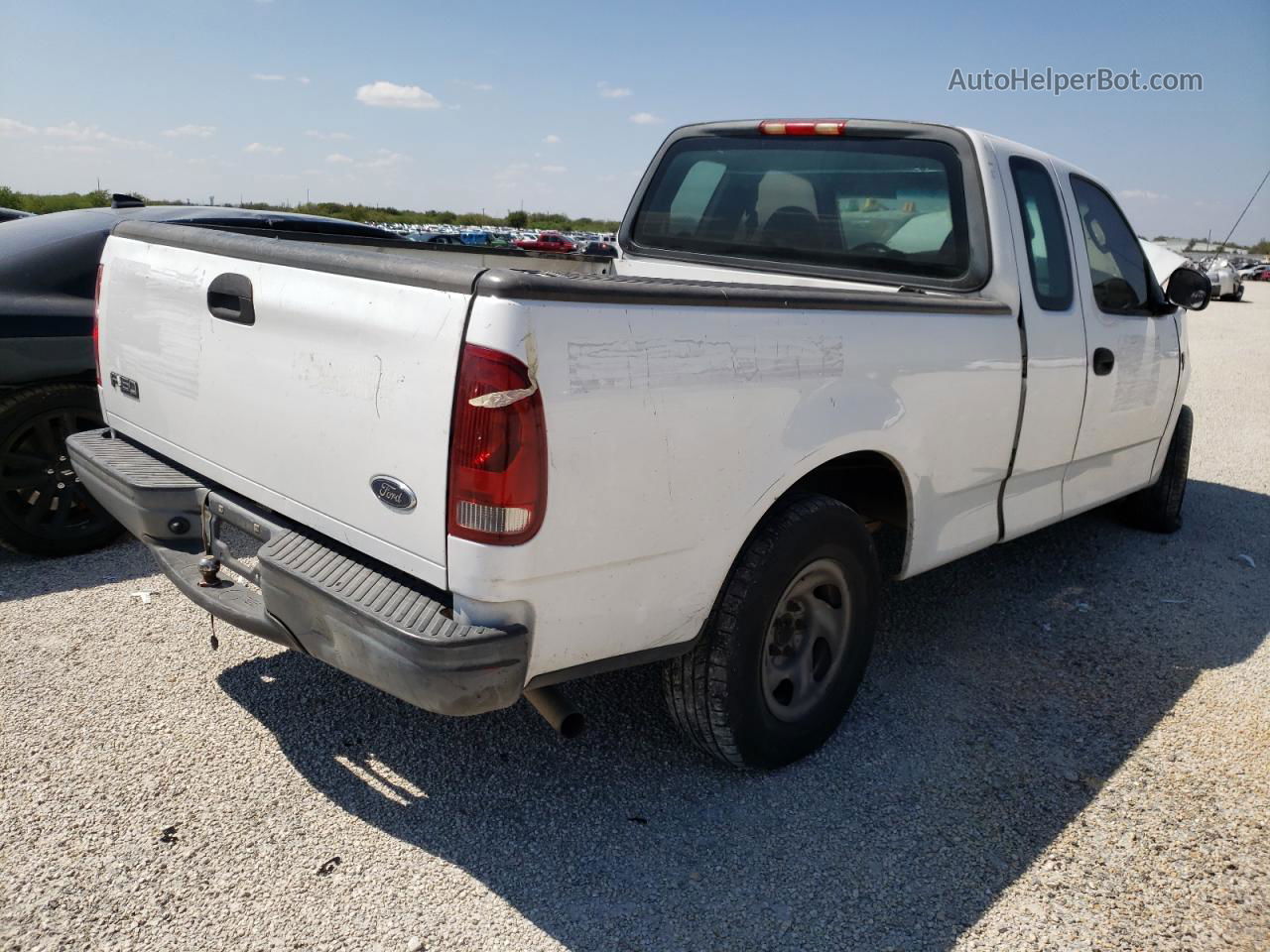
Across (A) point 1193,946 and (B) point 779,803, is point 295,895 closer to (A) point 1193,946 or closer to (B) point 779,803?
(B) point 779,803

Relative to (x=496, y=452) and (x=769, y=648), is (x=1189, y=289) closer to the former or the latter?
(x=769, y=648)

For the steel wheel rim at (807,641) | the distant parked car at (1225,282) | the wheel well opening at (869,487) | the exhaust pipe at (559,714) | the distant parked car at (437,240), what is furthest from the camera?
the distant parked car at (1225,282)

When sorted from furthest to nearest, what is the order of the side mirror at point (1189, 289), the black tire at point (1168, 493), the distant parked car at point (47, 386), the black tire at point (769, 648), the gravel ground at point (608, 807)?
the black tire at point (1168, 493) < the side mirror at point (1189, 289) < the distant parked car at point (47, 386) < the black tire at point (769, 648) < the gravel ground at point (608, 807)

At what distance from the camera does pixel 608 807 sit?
115 inches

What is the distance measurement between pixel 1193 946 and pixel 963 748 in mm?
963

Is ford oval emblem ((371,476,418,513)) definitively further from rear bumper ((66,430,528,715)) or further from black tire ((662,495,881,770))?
black tire ((662,495,881,770))

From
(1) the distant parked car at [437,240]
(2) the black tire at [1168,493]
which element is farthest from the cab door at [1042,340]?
(1) the distant parked car at [437,240]

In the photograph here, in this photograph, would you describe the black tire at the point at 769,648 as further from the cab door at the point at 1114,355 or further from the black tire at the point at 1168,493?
the black tire at the point at 1168,493

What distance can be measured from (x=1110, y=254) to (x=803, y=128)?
5.09 ft

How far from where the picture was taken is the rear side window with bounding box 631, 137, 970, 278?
384 cm

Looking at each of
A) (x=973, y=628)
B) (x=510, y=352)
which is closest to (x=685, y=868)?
(x=510, y=352)

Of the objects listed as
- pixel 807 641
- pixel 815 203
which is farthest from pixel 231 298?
pixel 815 203

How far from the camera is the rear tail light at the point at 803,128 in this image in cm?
415

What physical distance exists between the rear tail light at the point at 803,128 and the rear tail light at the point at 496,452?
2651 millimetres
